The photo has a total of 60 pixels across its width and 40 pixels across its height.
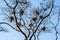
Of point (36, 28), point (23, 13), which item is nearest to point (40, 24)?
point (36, 28)

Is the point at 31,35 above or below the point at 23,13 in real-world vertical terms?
below

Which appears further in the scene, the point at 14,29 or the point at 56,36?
the point at 56,36

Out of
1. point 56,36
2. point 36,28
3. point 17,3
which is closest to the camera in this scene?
point 17,3

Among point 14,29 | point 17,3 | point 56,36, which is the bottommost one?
point 56,36

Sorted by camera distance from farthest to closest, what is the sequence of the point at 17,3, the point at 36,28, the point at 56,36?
1. the point at 56,36
2. the point at 36,28
3. the point at 17,3

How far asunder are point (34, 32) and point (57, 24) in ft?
10.4

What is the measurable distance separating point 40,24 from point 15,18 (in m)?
2.51

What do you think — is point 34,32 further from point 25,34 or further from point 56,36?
point 56,36

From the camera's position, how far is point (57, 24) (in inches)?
923

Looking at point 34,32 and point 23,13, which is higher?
point 23,13

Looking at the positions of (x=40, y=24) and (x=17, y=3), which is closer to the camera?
(x=17, y=3)

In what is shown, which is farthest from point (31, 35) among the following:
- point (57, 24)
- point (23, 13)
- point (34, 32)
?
point (57, 24)

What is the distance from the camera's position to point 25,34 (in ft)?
67.4

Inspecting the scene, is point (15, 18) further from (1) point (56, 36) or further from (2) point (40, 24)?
(1) point (56, 36)
